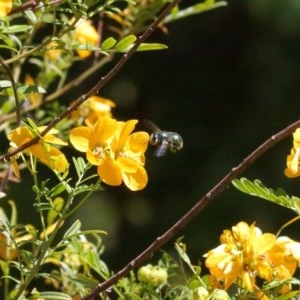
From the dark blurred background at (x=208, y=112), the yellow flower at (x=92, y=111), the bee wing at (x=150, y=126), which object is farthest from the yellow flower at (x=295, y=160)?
the dark blurred background at (x=208, y=112)

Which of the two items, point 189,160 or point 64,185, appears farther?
point 189,160

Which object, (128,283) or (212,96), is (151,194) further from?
(128,283)

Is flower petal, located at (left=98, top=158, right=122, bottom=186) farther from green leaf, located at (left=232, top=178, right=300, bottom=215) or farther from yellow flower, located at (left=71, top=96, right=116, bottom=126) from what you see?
yellow flower, located at (left=71, top=96, right=116, bottom=126)

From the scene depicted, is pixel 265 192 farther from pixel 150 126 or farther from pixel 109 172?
pixel 150 126

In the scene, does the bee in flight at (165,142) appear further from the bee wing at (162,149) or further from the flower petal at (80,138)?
the flower petal at (80,138)

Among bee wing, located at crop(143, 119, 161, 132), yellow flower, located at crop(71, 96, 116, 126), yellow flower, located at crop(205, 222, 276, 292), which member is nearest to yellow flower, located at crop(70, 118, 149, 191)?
yellow flower, located at crop(205, 222, 276, 292)

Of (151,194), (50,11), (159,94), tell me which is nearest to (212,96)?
(159,94)

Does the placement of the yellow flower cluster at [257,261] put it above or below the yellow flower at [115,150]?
below
